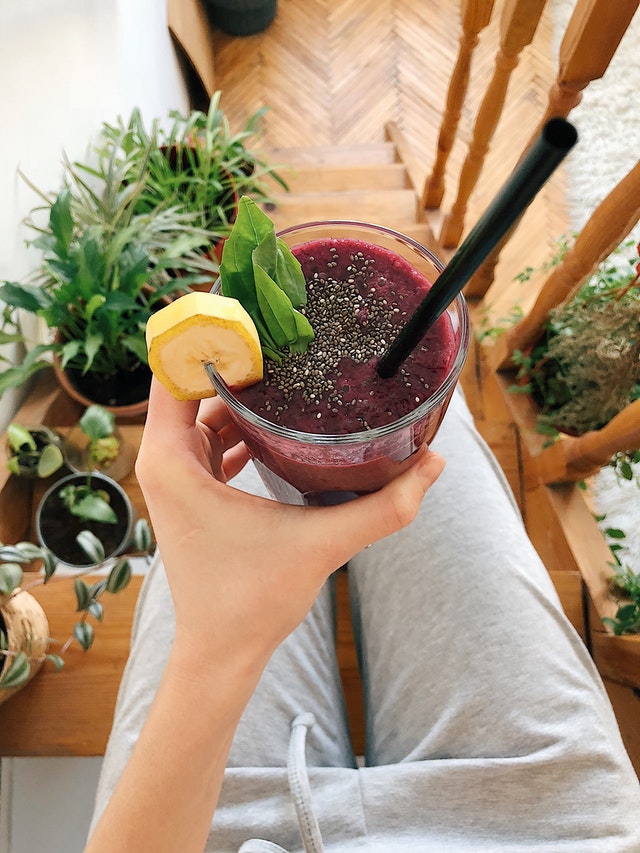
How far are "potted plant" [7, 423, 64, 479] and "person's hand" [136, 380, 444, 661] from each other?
74 cm

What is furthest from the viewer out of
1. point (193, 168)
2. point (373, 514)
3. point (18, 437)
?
point (193, 168)

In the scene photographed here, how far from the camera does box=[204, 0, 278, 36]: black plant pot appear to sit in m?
2.82

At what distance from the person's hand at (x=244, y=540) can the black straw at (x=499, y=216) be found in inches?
7.8

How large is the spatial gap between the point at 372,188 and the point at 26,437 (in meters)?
1.76

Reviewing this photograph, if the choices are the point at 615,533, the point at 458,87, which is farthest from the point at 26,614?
the point at 458,87

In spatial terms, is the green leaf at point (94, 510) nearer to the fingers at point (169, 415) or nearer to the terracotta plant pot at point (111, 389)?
the terracotta plant pot at point (111, 389)

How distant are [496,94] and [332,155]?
4.71 ft

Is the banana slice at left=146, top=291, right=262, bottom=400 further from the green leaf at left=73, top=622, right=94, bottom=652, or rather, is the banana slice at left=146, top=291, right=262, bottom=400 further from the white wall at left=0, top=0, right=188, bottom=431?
the white wall at left=0, top=0, right=188, bottom=431

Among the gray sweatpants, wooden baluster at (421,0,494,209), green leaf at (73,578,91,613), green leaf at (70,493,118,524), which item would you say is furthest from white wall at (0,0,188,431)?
wooden baluster at (421,0,494,209)

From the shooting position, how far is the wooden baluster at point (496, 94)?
1212 millimetres

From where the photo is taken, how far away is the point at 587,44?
3.39 feet

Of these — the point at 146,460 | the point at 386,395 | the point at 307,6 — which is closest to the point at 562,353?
the point at 386,395

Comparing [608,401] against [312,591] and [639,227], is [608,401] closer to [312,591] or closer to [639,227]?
[312,591]

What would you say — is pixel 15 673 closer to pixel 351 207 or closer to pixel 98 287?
pixel 98 287
